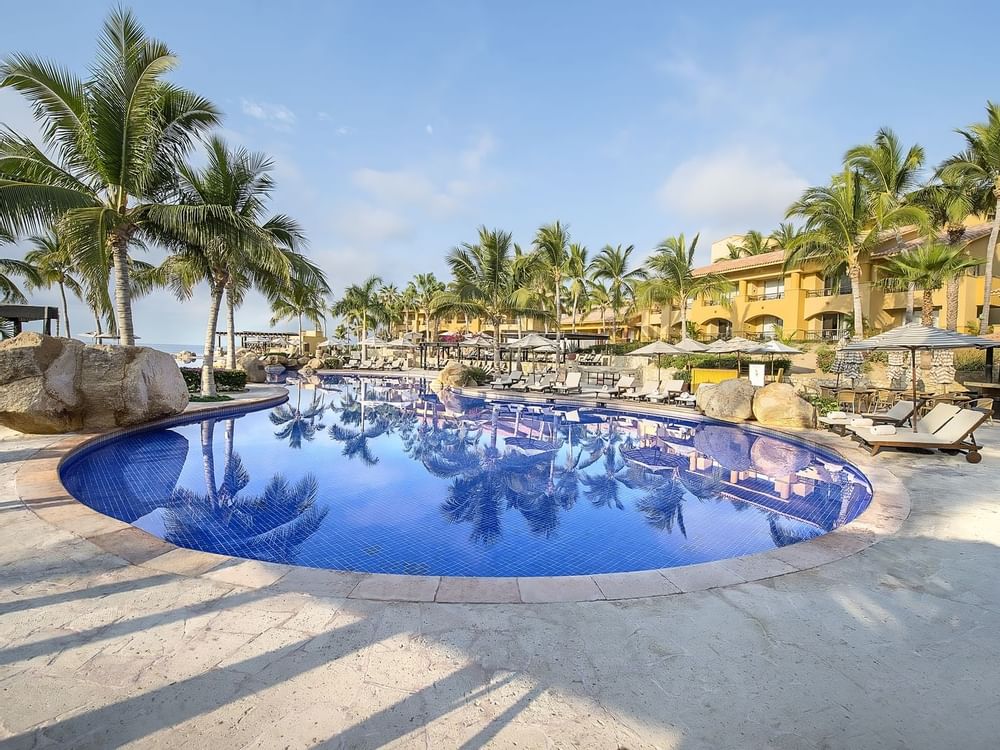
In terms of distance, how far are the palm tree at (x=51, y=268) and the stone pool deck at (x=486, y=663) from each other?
24383 millimetres

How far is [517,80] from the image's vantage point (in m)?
16.4

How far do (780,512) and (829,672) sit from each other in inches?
179

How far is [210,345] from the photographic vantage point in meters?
14.7

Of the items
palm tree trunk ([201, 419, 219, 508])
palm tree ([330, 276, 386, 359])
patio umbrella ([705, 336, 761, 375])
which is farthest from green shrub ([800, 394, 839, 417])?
palm tree ([330, 276, 386, 359])

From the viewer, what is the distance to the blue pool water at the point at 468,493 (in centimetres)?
529

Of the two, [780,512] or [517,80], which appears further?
[517,80]

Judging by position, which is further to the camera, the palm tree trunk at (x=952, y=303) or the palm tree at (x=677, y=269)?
the palm tree at (x=677, y=269)

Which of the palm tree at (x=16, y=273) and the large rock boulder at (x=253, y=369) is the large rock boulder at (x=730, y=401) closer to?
the large rock boulder at (x=253, y=369)

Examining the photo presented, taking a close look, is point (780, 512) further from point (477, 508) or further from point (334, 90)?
point (334, 90)

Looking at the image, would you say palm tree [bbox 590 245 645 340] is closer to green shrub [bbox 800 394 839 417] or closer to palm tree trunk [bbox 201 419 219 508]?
green shrub [bbox 800 394 839 417]

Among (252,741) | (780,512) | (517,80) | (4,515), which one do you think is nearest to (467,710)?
(252,741)

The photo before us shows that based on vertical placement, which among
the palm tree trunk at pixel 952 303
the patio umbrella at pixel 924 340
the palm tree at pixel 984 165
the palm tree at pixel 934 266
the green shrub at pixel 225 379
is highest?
the palm tree at pixel 984 165

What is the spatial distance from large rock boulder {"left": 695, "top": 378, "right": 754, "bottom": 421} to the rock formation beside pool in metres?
13.2

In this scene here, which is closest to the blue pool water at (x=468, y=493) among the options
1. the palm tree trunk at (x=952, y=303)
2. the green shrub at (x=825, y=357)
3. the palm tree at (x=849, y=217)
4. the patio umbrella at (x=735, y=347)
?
the patio umbrella at (x=735, y=347)
